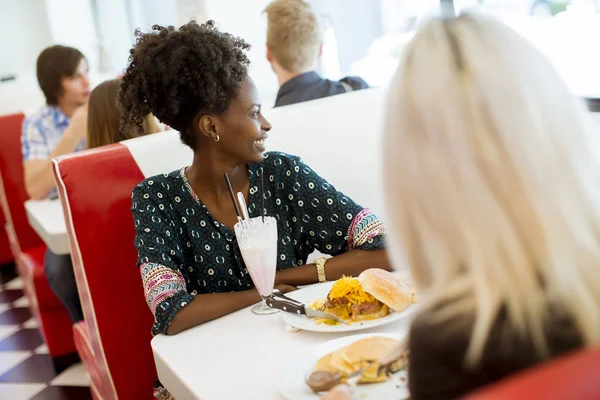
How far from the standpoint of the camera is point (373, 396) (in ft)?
3.50

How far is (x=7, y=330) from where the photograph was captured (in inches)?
155

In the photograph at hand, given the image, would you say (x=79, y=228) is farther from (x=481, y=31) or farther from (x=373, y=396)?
(x=481, y=31)

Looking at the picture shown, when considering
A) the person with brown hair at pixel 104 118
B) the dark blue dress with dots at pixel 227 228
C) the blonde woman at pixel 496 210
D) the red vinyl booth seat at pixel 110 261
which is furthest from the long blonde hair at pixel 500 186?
the person with brown hair at pixel 104 118

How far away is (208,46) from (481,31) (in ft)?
3.53

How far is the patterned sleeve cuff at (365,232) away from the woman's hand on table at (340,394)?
0.72m

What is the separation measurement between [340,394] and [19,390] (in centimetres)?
254

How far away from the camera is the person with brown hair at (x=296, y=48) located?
3.18m

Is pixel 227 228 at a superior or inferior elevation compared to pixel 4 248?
superior

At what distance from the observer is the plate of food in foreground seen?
134 cm

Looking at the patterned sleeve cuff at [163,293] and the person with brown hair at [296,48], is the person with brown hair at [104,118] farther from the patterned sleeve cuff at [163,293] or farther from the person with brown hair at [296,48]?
the patterned sleeve cuff at [163,293]

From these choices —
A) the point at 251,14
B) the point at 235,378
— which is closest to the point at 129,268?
the point at 235,378

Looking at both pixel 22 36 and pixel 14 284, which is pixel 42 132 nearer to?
pixel 14 284

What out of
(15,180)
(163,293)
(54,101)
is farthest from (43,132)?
(163,293)

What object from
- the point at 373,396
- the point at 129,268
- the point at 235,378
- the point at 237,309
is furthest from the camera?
the point at 129,268
